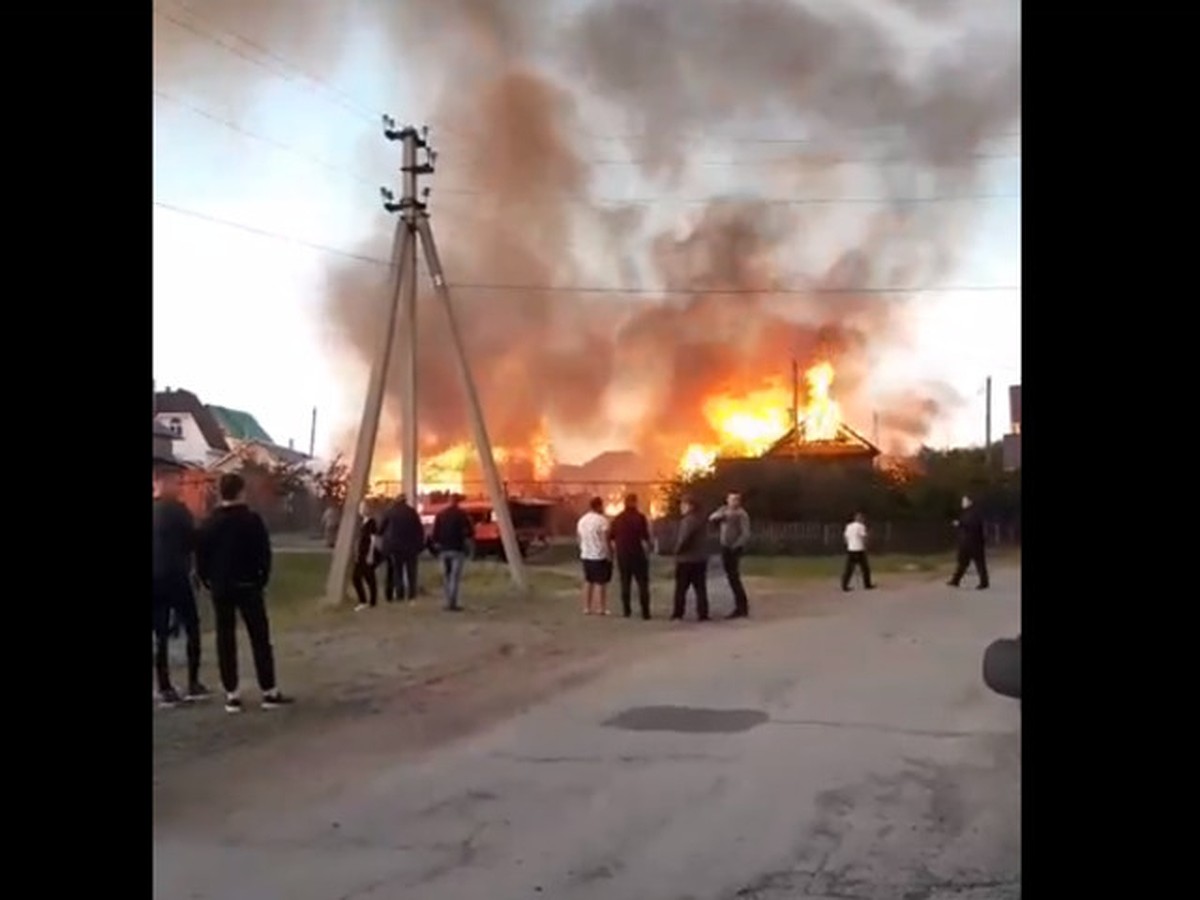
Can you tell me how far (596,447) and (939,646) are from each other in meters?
0.86

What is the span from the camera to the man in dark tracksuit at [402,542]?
262 cm

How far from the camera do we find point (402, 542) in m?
2.63

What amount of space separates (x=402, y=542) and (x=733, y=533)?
0.76 m

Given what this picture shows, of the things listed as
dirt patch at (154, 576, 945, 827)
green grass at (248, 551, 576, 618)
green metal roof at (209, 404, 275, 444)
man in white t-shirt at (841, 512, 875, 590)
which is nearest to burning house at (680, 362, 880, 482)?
man in white t-shirt at (841, 512, 875, 590)

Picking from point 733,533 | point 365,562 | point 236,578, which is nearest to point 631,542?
point 733,533

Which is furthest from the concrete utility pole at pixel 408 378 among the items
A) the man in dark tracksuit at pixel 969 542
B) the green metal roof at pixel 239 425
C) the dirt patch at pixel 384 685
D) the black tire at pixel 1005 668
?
the black tire at pixel 1005 668

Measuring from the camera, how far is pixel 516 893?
2.01m

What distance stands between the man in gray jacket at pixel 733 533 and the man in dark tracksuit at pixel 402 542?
68 cm

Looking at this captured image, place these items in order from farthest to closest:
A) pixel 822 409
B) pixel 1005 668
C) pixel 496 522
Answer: pixel 496 522 → pixel 822 409 → pixel 1005 668

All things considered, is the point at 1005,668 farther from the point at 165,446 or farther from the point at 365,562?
the point at 165,446

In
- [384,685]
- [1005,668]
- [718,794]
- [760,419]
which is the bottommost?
[718,794]

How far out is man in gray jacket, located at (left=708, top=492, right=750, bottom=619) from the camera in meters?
2.47

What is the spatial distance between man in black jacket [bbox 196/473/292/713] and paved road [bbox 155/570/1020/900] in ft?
1.08
